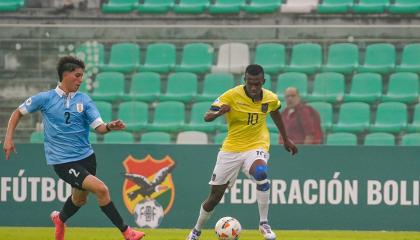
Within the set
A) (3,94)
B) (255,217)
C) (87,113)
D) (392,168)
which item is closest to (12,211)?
(3,94)

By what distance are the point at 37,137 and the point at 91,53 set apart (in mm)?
1549

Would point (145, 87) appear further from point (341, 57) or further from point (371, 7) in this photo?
point (371, 7)

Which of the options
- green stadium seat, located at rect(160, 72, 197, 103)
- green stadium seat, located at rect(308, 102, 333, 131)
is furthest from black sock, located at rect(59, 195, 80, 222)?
green stadium seat, located at rect(308, 102, 333, 131)

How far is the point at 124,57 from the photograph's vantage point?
53.8ft

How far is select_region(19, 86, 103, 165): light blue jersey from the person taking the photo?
12148mm

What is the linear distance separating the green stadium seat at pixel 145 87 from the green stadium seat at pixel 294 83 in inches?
74.9

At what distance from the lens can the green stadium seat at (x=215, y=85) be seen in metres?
16.1

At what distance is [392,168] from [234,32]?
314 cm

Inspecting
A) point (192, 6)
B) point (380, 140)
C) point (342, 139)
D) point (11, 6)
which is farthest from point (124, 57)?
point (11, 6)

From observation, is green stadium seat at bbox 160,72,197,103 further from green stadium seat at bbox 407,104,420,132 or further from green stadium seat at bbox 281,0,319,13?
green stadium seat at bbox 281,0,319,13

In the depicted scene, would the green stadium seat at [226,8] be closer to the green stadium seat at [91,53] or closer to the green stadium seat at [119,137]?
the green stadium seat at [91,53]

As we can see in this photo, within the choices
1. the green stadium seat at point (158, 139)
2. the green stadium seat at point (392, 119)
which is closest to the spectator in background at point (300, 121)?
the green stadium seat at point (392, 119)

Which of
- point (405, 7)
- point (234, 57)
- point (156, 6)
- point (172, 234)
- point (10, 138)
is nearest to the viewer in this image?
point (10, 138)

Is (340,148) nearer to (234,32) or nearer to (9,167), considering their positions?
(234,32)
